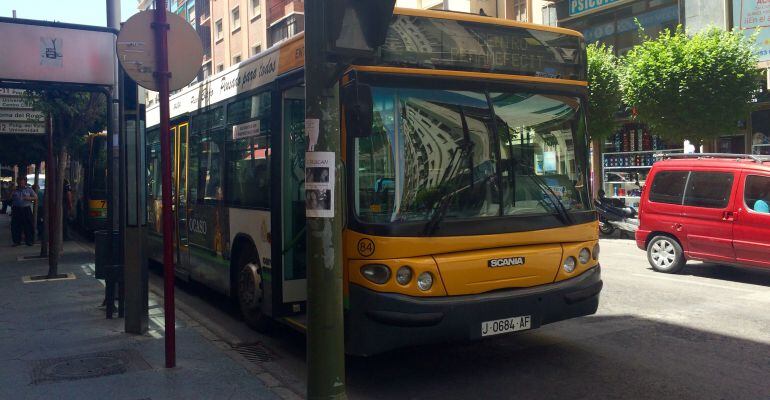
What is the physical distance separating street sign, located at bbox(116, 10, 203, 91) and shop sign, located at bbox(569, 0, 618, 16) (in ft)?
67.7

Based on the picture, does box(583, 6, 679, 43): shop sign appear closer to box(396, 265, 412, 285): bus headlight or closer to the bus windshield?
the bus windshield

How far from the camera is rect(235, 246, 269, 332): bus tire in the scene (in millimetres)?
7121

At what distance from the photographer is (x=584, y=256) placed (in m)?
6.00

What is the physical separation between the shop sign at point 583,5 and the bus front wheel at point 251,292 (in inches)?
782

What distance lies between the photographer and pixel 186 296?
31.8 feet

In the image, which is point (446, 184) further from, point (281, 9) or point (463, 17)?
point (281, 9)

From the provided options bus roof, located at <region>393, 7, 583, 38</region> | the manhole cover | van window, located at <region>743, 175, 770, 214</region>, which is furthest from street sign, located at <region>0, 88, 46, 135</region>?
van window, located at <region>743, 175, 770, 214</region>

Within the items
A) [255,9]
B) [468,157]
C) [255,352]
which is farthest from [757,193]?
[255,9]

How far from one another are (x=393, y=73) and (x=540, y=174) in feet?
5.18

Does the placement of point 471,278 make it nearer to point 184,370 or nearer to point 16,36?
point 184,370

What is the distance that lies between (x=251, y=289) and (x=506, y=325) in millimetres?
2952

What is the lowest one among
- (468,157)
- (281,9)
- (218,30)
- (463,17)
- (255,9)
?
(468,157)

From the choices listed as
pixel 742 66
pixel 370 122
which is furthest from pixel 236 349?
pixel 742 66

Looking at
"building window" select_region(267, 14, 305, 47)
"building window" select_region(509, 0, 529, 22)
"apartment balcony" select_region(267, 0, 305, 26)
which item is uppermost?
"apartment balcony" select_region(267, 0, 305, 26)
